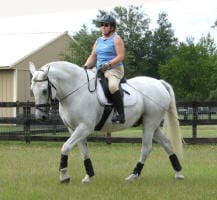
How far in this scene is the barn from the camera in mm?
28625

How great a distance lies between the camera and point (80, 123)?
25.0ft

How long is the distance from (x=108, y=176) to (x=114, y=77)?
177 cm

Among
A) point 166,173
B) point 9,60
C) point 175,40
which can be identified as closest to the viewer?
point 166,173

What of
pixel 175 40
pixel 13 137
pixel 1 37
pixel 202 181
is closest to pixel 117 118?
pixel 202 181

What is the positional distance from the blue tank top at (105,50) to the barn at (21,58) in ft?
63.9

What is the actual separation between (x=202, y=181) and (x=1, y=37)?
28.4m

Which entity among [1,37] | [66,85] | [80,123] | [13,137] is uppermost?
[1,37]

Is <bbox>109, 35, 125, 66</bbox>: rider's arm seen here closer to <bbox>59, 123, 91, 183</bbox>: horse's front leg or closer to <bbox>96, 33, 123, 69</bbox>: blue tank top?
<bbox>96, 33, 123, 69</bbox>: blue tank top

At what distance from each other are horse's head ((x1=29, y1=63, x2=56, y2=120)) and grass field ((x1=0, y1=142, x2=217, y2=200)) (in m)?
1.07

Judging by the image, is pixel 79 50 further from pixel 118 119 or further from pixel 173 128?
pixel 118 119

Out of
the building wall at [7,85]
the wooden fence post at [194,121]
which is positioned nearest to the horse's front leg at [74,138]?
the wooden fence post at [194,121]

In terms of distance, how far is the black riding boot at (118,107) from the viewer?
782cm

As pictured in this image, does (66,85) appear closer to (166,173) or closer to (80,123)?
(80,123)

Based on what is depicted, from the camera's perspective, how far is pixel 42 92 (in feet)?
24.2
